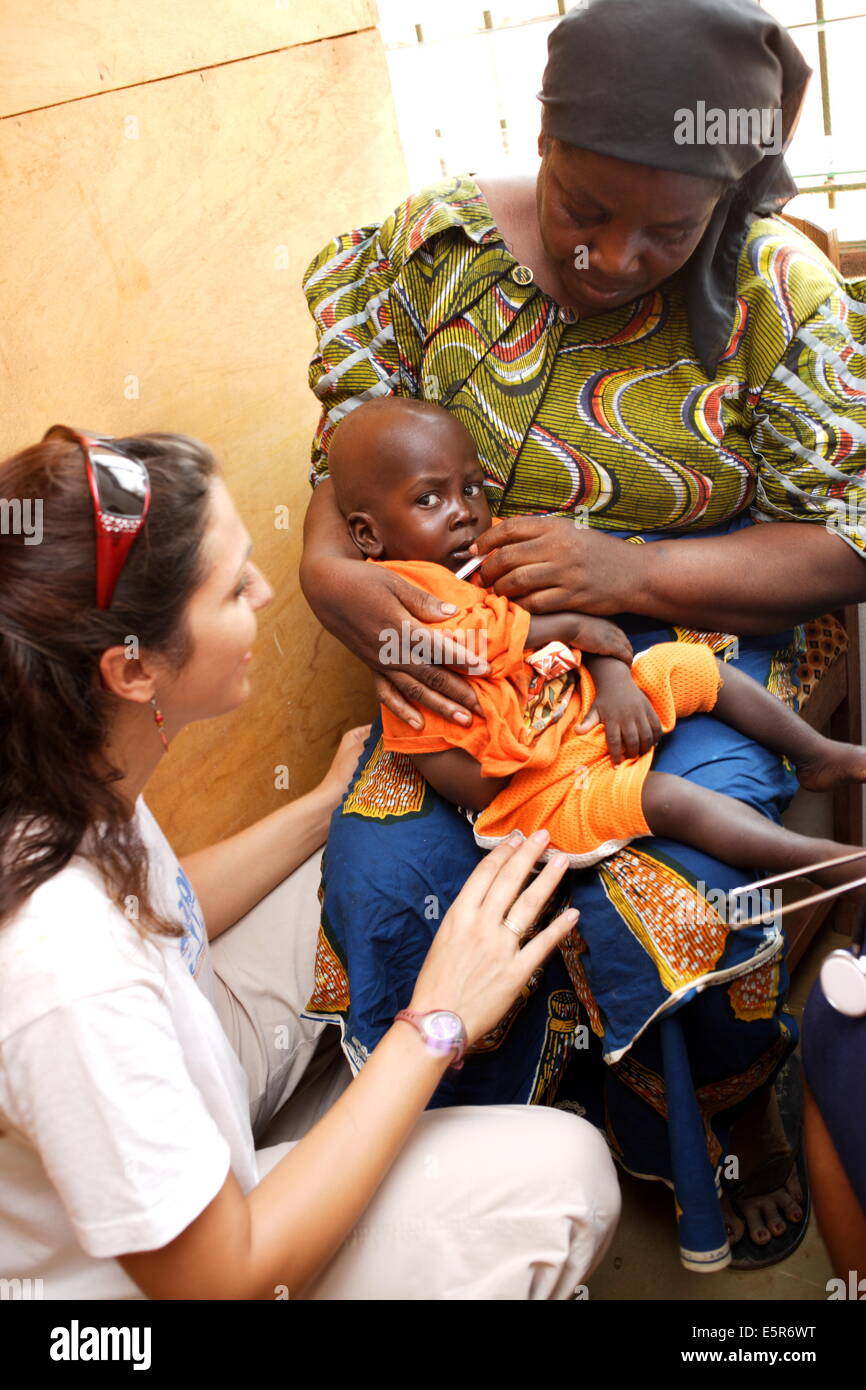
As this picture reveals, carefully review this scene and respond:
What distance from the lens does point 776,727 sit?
1.88 meters

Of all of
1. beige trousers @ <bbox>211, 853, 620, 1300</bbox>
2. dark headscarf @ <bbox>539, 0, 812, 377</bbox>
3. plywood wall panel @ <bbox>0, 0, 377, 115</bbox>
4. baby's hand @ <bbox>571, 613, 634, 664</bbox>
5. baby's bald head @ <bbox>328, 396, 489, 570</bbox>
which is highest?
plywood wall panel @ <bbox>0, 0, 377, 115</bbox>

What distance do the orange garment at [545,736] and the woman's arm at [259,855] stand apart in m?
0.39

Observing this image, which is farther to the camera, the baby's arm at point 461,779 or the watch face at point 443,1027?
the baby's arm at point 461,779

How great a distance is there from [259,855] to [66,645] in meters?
0.96

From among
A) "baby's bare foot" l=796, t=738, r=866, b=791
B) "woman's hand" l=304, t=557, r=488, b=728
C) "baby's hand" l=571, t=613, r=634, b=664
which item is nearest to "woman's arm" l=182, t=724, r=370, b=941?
"woman's hand" l=304, t=557, r=488, b=728

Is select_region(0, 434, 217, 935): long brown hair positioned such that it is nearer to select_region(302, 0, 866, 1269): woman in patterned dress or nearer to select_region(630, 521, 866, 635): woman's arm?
select_region(302, 0, 866, 1269): woman in patterned dress

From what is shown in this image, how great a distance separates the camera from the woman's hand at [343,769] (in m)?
2.25

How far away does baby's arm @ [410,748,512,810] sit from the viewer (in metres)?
1.85

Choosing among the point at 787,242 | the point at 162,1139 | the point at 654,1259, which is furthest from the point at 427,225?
the point at 654,1259

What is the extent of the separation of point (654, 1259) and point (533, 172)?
6.37 ft

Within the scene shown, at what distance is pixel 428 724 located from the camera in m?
1.86

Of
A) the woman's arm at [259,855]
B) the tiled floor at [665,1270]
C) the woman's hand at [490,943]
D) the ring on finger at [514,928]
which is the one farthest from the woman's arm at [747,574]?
the tiled floor at [665,1270]

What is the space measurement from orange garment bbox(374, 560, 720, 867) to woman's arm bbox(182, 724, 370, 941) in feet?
1.28

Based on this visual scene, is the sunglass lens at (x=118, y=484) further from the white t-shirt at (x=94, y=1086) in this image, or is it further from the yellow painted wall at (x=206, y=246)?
the yellow painted wall at (x=206, y=246)
